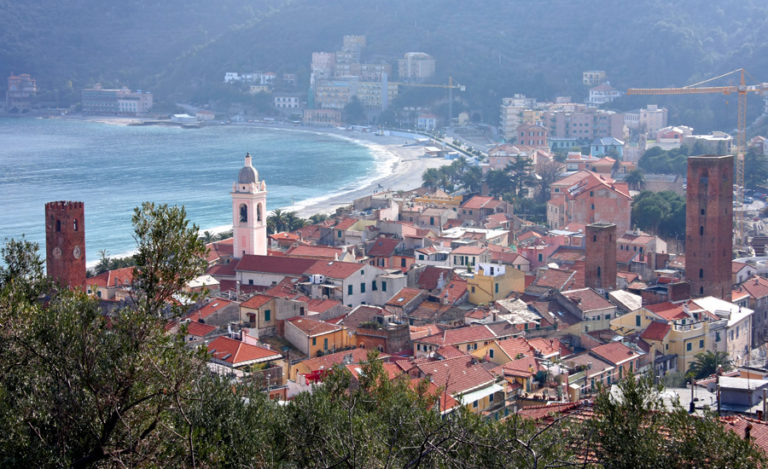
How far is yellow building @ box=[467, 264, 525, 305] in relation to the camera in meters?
22.1

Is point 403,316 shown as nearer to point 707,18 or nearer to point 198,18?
point 707,18

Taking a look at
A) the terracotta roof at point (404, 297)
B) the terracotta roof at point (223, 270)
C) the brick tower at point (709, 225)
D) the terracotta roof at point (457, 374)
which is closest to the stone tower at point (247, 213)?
the terracotta roof at point (223, 270)

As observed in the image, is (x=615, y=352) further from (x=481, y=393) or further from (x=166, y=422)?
(x=166, y=422)

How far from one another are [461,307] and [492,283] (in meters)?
1.01

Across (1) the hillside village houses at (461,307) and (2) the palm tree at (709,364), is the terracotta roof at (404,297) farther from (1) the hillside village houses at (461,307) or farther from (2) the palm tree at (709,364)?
(2) the palm tree at (709,364)

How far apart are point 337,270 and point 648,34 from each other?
63.6m

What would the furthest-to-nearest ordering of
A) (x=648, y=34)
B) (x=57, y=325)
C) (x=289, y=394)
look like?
(x=648, y=34)
(x=289, y=394)
(x=57, y=325)

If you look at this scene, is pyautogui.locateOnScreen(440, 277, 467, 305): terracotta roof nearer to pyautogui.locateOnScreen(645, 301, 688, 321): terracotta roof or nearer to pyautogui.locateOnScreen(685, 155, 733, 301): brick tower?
pyautogui.locateOnScreen(645, 301, 688, 321): terracotta roof

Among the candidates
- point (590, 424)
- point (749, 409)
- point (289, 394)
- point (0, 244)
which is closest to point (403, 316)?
point (289, 394)

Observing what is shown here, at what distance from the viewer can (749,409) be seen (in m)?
12.6

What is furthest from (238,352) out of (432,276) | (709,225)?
(709,225)

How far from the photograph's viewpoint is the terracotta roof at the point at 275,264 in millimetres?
22625

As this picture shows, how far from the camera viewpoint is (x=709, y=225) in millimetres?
25719

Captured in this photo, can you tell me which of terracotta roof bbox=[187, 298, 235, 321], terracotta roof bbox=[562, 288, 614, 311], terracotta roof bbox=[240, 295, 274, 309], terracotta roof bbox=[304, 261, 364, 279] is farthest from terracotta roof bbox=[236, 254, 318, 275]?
terracotta roof bbox=[562, 288, 614, 311]
